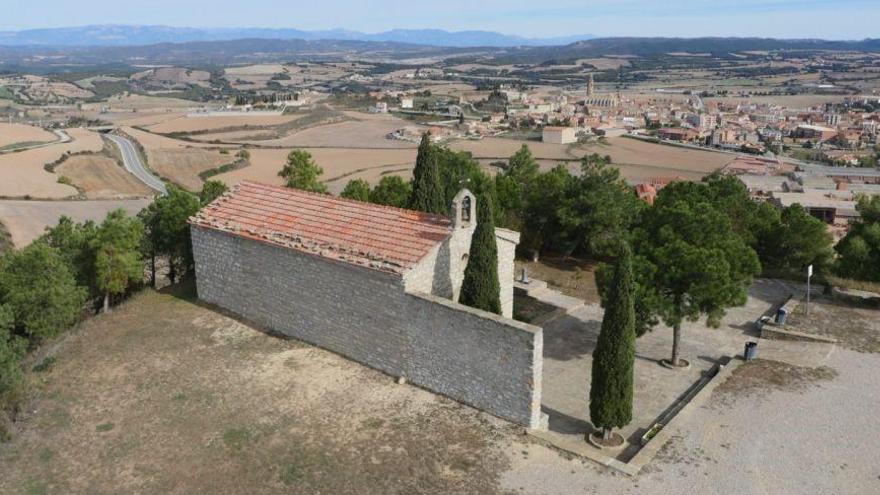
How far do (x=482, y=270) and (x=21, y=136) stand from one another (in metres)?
106

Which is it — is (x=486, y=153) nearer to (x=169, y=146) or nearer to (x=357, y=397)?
(x=169, y=146)

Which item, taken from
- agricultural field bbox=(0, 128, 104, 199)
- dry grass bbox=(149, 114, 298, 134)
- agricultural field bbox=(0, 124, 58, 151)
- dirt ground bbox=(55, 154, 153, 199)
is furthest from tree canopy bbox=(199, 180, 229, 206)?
dry grass bbox=(149, 114, 298, 134)

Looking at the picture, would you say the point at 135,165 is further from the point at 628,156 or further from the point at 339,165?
the point at 628,156

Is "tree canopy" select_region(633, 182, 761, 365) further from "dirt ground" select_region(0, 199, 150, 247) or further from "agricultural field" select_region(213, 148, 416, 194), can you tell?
"agricultural field" select_region(213, 148, 416, 194)

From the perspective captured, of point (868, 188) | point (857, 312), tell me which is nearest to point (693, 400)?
point (857, 312)

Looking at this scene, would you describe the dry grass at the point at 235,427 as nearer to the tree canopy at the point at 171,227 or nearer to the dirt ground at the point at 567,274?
the tree canopy at the point at 171,227

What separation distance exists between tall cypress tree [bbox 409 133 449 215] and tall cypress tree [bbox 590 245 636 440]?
12781mm

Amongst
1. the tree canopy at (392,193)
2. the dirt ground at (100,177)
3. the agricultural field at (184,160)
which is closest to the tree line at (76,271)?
the tree canopy at (392,193)

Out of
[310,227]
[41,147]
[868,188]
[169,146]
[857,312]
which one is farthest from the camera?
[169,146]

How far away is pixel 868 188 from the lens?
78375mm

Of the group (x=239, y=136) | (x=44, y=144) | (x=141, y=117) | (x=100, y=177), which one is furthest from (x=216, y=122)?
(x=100, y=177)

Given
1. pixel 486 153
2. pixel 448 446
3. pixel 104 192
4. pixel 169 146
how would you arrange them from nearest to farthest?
1. pixel 448 446
2. pixel 104 192
3. pixel 169 146
4. pixel 486 153

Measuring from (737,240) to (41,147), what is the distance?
9226 centimetres

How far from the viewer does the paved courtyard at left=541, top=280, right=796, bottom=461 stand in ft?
57.7
